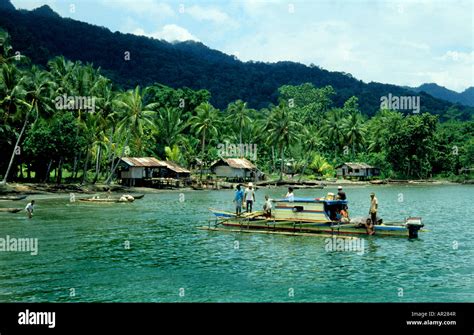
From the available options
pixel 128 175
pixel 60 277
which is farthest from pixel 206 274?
pixel 128 175

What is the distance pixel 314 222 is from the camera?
27.3m

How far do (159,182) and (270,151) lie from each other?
3537 cm

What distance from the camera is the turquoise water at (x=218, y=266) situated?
16.1 m

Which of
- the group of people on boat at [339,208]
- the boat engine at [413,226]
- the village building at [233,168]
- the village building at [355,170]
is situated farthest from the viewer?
Result: the village building at [355,170]

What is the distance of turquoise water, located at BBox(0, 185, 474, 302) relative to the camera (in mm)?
16125

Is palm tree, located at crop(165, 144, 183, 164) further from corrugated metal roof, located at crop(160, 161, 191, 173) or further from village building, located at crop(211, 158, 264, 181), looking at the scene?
village building, located at crop(211, 158, 264, 181)

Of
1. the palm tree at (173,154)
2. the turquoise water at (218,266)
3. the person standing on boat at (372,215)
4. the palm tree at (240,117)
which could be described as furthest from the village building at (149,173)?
the person standing on boat at (372,215)

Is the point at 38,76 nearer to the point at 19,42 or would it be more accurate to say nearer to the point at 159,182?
the point at 159,182

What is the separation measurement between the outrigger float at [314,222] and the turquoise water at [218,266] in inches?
26.5

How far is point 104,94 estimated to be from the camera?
62.7 m

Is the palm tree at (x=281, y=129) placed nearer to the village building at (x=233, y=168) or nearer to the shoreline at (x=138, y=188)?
the village building at (x=233, y=168)

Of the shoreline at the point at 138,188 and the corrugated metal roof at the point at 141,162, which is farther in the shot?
the corrugated metal roof at the point at 141,162

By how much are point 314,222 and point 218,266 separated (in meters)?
8.59

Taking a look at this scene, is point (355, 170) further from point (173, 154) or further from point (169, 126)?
point (173, 154)
